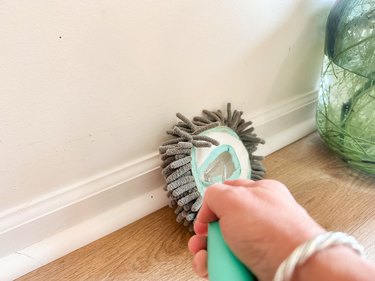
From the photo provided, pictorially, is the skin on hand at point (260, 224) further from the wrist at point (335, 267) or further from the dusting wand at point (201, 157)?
the dusting wand at point (201, 157)

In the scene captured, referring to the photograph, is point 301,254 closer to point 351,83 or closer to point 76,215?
point 76,215

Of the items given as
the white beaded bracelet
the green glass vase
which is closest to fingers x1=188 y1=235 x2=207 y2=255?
the white beaded bracelet

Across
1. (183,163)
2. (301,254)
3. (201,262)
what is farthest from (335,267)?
(183,163)

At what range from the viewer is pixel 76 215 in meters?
0.69

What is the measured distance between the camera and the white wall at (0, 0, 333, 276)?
533 mm

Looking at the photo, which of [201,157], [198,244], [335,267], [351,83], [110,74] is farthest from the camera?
[351,83]

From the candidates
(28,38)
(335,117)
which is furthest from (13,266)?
(335,117)

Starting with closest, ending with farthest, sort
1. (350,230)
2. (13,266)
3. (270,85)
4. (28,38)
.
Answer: (28,38), (13,266), (350,230), (270,85)

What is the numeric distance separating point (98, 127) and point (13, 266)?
0.26m

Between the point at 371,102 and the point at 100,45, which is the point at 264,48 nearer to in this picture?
the point at 371,102

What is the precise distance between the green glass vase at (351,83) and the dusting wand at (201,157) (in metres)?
0.22

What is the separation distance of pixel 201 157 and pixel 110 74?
0.75ft

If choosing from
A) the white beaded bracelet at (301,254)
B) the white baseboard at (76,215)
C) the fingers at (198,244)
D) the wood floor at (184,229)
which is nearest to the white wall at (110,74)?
the white baseboard at (76,215)

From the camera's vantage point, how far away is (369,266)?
1.12 feet
